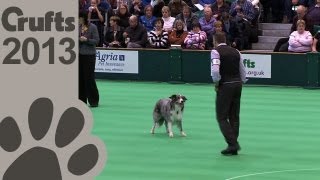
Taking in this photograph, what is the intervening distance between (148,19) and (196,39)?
313 centimetres

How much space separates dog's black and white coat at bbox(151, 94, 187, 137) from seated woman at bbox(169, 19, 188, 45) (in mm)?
10544

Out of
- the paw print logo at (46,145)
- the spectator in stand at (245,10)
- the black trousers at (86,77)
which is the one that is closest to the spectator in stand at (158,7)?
the spectator in stand at (245,10)

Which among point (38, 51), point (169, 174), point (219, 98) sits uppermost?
point (38, 51)

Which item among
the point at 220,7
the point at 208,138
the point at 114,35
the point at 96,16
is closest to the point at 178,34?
the point at 220,7

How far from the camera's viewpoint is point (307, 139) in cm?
1362

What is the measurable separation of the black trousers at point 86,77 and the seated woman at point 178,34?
6.90 m

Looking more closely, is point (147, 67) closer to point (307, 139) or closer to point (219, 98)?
point (307, 139)

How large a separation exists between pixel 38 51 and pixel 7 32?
6.7 inches

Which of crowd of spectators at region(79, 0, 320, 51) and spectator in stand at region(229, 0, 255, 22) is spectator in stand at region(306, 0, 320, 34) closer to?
crowd of spectators at region(79, 0, 320, 51)

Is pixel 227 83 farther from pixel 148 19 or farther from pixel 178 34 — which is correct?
pixel 148 19

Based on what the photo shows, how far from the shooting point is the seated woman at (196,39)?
23.4 metres

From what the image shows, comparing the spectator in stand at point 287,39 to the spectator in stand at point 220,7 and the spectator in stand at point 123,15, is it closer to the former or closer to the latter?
the spectator in stand at point 220,7

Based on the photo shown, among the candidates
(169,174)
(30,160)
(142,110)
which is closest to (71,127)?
(30,160)

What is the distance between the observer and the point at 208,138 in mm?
13766
